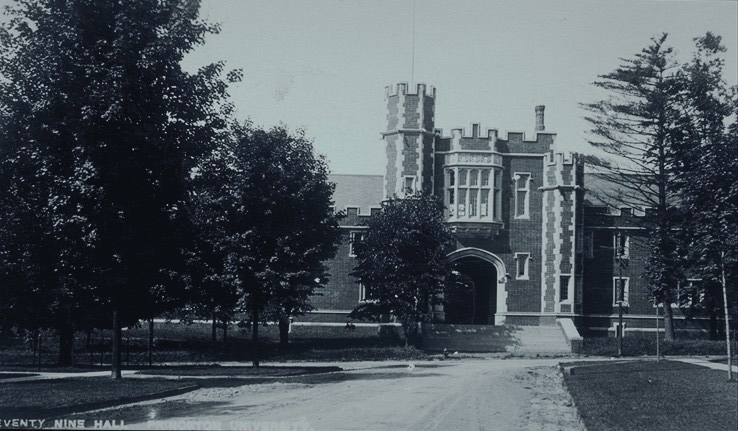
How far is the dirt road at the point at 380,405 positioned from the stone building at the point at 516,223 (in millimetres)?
19778

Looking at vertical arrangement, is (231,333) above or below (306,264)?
below

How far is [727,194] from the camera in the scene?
16.1 metres

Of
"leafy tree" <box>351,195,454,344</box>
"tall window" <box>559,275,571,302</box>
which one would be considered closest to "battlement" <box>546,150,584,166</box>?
"tall window" <box>559,275,571,302</box>

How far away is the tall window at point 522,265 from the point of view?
1761 inches

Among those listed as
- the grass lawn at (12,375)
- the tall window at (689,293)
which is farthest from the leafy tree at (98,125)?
the tall window at (689,293)

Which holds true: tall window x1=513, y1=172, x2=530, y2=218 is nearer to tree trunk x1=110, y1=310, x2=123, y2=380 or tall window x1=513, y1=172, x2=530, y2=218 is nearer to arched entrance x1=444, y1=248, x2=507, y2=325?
arched entrance x1=444, y1=248, x2=507, y2=325

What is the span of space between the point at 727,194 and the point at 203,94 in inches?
471

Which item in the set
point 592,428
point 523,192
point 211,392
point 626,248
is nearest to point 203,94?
point 211,392

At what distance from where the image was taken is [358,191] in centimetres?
5138

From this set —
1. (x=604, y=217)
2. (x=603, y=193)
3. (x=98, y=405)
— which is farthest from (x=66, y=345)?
(x=603, y=193)

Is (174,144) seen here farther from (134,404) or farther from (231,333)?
(231,333)

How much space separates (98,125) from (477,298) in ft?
107

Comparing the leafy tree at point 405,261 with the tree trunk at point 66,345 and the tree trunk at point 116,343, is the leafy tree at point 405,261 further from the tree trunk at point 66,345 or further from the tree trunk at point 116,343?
the tree trunk at point 116,343

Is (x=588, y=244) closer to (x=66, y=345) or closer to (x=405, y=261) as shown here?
(x=405, y=261)
